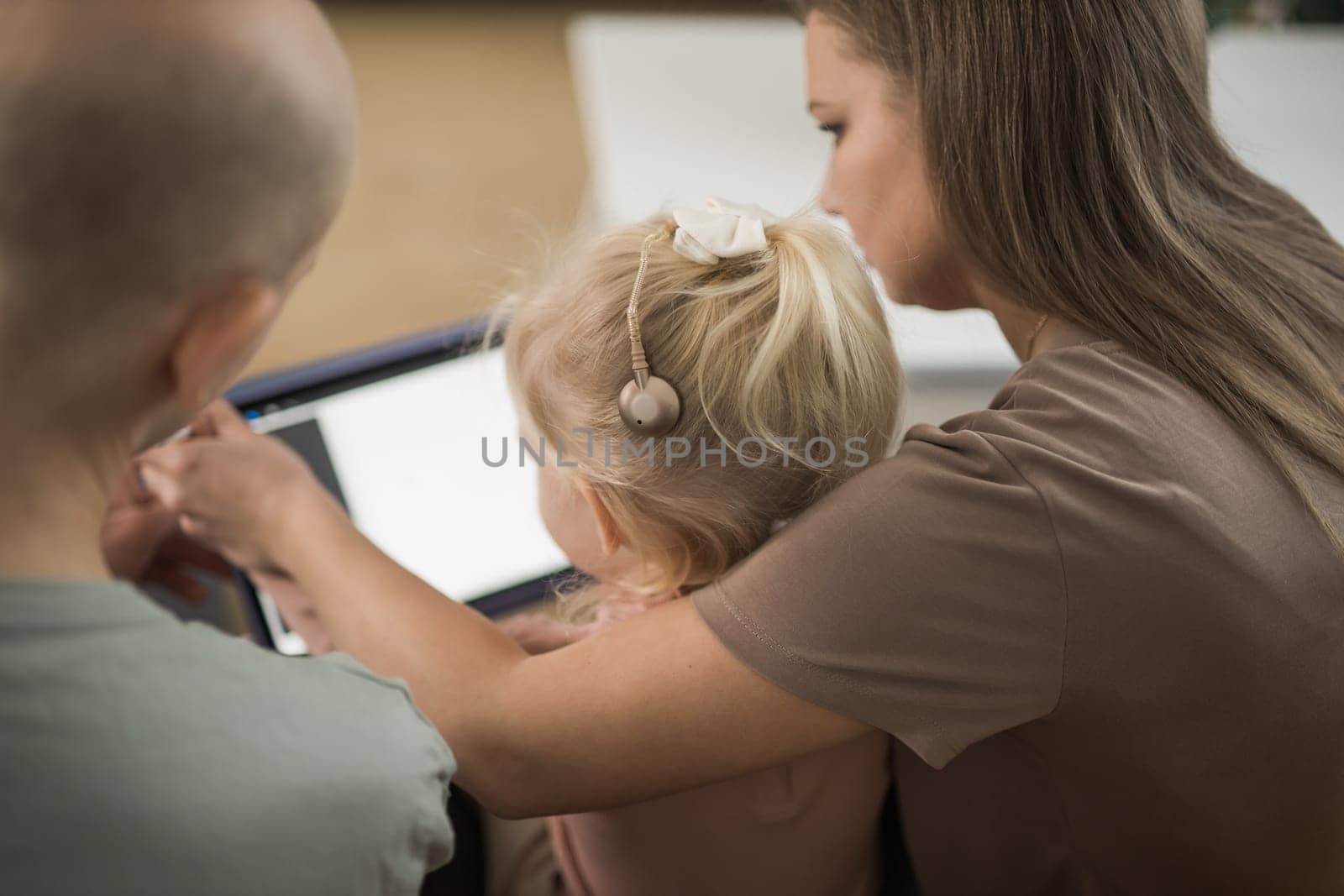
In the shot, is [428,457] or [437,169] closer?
[428,457]

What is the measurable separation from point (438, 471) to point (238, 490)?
24 centimetres

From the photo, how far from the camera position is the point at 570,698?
0.66m

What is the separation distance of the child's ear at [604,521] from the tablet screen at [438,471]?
0.87ft

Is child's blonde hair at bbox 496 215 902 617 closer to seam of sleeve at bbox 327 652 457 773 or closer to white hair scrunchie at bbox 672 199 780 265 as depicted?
white hair scrunchie at bbox 672 199 780 265

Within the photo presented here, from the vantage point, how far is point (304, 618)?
883 millimetres

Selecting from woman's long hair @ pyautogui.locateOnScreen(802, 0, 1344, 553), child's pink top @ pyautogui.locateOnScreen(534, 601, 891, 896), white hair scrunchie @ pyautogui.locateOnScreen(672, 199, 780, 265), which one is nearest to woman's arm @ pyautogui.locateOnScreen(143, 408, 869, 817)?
child's pink top @ pyautogui.locateOnScreen(534, 601, 891, 896)

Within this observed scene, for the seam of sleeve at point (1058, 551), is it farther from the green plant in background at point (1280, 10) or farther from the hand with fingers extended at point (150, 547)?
the green plant in background at point (1280, 10)

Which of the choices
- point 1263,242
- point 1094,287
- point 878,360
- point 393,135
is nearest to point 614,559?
point 878,360

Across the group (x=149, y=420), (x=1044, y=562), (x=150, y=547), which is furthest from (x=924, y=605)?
(x=150, y=547)

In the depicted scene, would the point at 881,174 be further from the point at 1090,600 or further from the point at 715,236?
the point at 1090,600

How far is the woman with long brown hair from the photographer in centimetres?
61

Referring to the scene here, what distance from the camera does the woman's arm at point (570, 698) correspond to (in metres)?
0.64

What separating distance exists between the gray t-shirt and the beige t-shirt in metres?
0.23

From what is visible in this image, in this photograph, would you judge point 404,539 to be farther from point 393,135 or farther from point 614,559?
point 393,135
